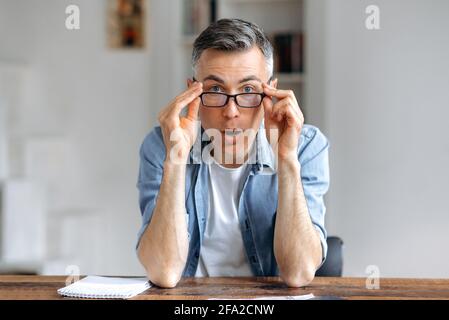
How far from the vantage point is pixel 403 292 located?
1201 mm

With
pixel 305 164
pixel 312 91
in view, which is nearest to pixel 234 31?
pixel 305 164

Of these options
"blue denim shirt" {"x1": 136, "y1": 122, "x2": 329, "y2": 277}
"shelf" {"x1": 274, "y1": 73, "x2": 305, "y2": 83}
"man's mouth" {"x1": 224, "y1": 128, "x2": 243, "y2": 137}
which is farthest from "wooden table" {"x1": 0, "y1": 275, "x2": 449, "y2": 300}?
"shelf" {"x1": 274, "y1": 73, "x2": 305, "y2": 83}

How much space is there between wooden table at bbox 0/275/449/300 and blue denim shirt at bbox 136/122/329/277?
0.19 metres

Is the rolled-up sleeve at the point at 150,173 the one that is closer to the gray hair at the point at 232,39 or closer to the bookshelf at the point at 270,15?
the gray hair at the point at 232,39

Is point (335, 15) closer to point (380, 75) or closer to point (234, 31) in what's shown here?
point (380, 75)

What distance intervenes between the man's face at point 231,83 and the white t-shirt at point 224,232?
0.14 metres

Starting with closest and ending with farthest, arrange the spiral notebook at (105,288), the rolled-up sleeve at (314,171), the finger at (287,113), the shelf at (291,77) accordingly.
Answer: the spiral notebook at (105,288), the finger at (287,113), the rolled-up sleeve at (314,171), the shelf at (291,77)

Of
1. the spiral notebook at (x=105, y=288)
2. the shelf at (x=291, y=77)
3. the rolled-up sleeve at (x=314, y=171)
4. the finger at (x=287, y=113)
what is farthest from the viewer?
the shelf at (x=291, y=77)

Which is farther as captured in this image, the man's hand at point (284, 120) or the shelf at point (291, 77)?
the shelf at point (291, 77)

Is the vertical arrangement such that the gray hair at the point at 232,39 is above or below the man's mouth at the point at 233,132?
above

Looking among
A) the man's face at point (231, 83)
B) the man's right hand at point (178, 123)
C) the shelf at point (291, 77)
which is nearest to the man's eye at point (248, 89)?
the man's face at point (231, 83)

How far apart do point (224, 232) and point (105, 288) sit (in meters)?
0.42

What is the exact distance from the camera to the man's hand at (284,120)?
137 cm

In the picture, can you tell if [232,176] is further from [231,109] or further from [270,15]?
[270,15]
